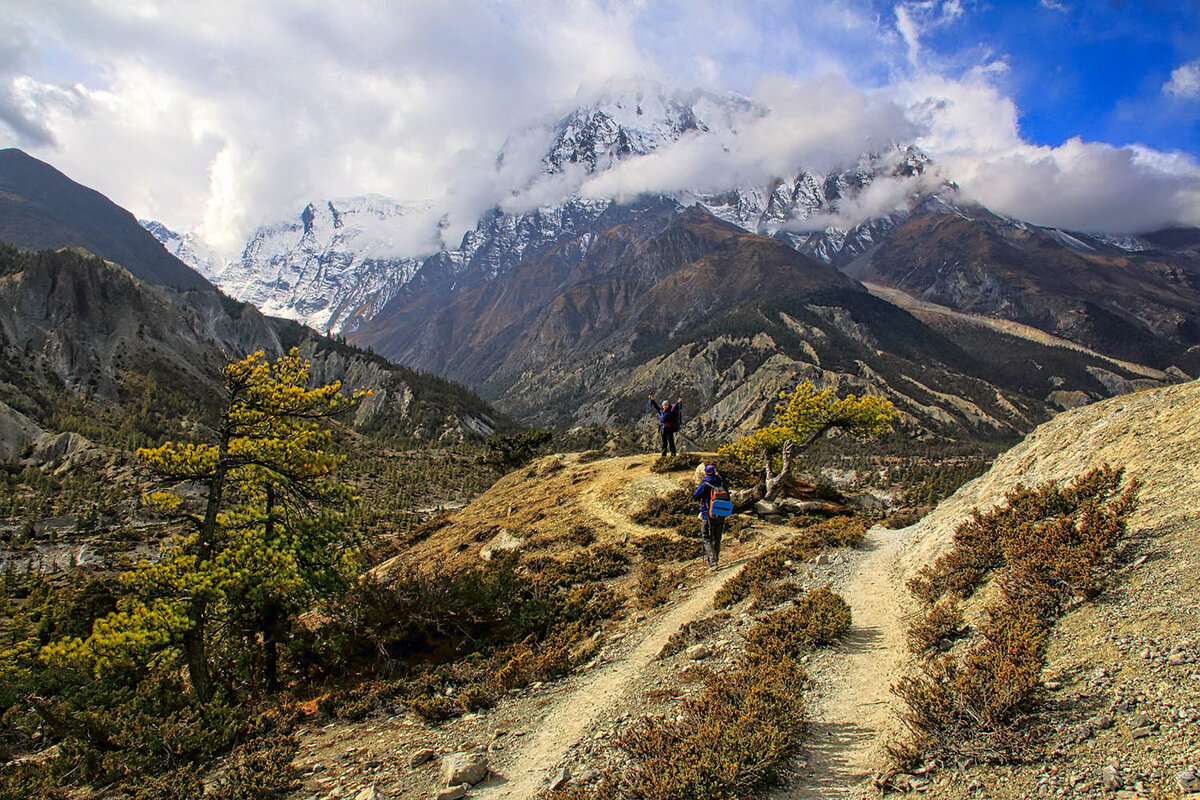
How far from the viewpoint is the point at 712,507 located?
16.5 meters

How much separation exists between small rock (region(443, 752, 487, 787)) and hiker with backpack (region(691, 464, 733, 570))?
10.2 m

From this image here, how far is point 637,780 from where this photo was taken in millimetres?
6281

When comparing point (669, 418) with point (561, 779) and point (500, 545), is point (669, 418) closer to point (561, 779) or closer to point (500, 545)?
point (500, 545)

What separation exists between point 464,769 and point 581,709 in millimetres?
2545

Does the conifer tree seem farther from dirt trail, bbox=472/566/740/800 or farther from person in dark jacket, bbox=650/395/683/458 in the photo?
person in dark jacket, bbox=650/395/683/458

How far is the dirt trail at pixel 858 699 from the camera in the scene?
6195mm

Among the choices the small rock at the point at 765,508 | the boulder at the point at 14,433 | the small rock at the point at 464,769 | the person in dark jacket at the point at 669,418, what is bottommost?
the small rock at the point at 464,769

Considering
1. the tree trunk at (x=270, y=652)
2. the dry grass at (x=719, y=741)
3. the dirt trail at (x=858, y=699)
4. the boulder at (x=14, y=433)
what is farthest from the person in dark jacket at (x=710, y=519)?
the boulder at (x=14, y=433)

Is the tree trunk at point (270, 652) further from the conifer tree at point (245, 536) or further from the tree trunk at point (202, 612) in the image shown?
the tree trunk at point (202, 612)

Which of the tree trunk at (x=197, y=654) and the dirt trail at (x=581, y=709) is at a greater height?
the tree trunk at (x=197, y=654)

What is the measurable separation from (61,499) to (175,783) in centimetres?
9798

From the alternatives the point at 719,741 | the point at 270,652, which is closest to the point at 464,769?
the point at 719,741

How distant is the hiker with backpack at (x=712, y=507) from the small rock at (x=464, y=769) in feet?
33.4

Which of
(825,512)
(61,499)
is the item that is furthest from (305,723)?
(61,499)
